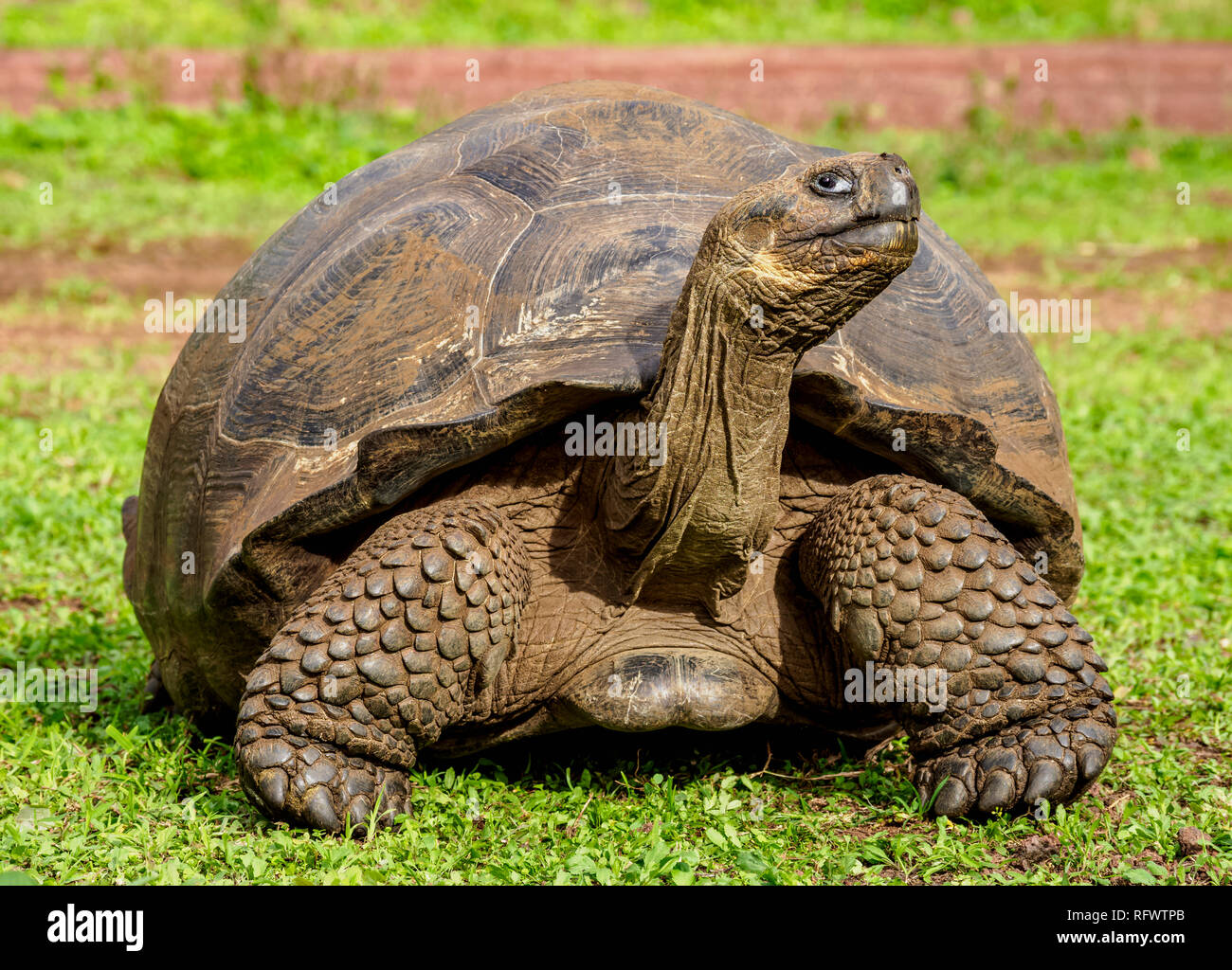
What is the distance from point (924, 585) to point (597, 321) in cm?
96

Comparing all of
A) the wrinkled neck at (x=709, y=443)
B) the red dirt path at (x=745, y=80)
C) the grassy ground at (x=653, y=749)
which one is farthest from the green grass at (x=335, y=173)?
the wrinkled neck at (x=709, y=443)

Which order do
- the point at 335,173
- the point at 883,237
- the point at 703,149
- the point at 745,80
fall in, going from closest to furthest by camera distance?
the point at 883,237, the point at 703,149, the point at 335,173, the point at 745,80

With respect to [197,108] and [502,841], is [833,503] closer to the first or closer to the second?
[502,841]

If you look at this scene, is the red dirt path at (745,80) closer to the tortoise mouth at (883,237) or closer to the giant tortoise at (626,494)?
the giant tortoise at (626,494)

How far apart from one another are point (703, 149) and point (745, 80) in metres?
12.4

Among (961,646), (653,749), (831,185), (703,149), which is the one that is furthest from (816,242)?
(653,749)

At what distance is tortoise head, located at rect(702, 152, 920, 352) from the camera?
2650 mm

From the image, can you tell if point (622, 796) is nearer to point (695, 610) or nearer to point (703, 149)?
point (695, 610)

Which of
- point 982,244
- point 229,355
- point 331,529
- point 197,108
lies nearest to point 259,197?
point 197,108

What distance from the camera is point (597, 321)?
3.18m

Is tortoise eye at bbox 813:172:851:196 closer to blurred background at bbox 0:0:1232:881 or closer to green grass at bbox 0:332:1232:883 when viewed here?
blurred background at bbox 0:0:1232:881

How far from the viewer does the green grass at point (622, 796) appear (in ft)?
9.32

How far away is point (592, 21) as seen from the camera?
1891cm

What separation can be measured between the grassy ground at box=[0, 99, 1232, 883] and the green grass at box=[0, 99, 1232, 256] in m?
1.10
